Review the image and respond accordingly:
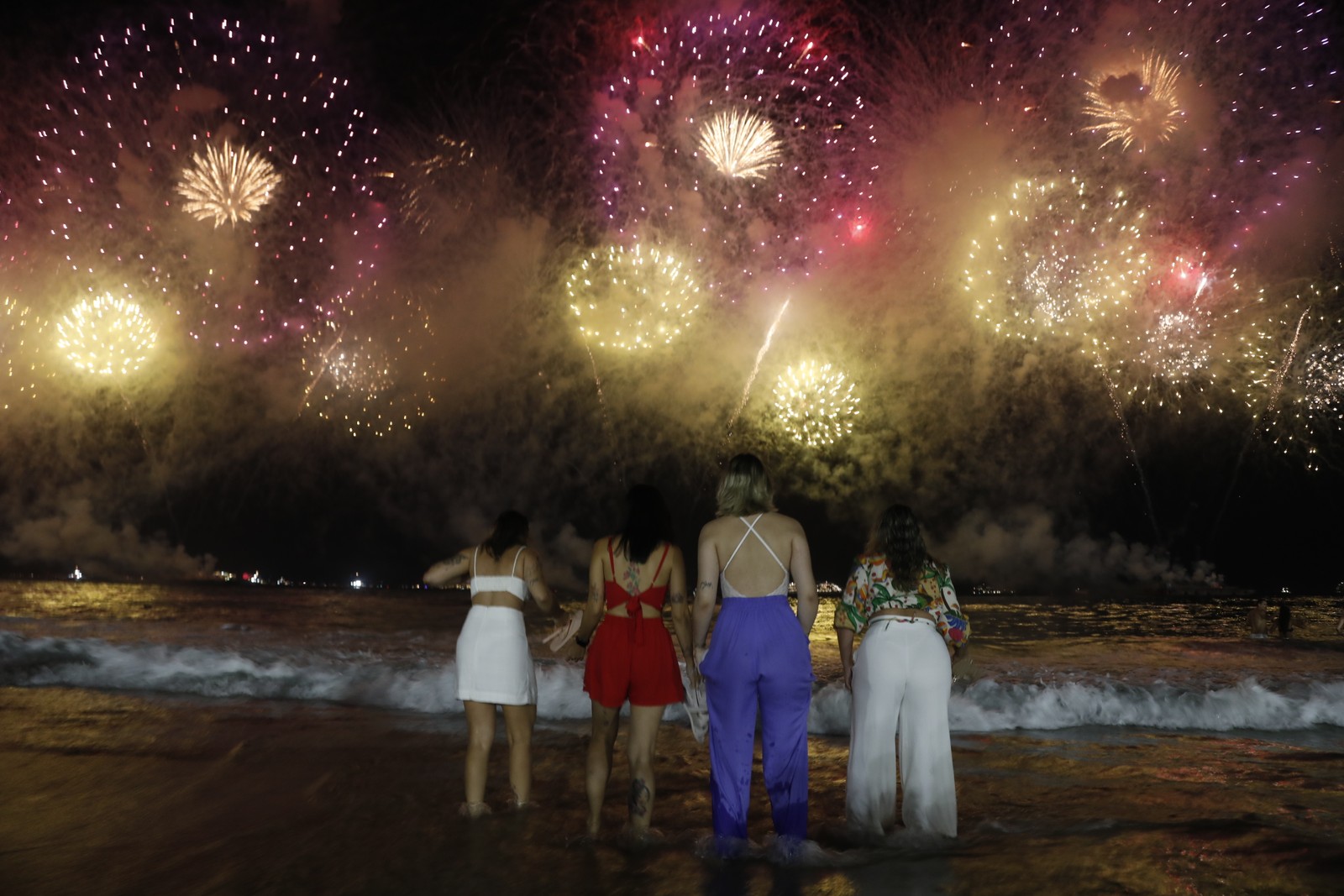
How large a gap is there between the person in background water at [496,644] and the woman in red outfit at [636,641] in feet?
1.61

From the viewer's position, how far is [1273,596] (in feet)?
198

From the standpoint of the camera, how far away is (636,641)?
526 centimetres

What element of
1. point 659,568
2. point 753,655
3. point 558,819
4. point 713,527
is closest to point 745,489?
point 713,527

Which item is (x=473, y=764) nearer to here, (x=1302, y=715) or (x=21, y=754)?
(x=21, y=754)

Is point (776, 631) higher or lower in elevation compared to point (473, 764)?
higher

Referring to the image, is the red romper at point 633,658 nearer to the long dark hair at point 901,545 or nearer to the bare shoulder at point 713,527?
the bare shoulder at point 713,527

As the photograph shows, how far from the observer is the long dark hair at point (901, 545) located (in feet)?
17.3

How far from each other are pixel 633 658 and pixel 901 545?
5.38 ft

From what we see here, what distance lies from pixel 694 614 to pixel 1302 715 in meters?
8.59

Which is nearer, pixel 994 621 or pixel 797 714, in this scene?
pixel 797 714

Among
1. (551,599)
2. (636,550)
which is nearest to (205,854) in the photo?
(551,599)

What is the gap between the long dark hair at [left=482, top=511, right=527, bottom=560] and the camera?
571 cm

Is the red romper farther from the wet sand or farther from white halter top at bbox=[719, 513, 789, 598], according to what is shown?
the wet sand

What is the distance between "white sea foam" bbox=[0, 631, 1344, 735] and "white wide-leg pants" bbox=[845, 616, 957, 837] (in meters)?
4.56
